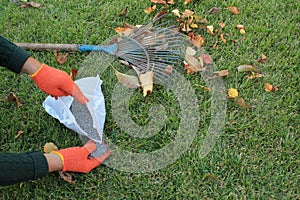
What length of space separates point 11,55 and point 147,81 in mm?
749

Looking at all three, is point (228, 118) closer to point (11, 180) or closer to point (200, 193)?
point (200, 193)

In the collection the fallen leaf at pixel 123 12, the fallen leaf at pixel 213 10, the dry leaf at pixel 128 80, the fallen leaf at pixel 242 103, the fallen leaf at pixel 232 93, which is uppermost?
the fallen leaf at pixel 123 12

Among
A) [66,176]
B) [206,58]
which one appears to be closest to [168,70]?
[206,58]

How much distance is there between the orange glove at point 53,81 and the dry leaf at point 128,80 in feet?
1.26

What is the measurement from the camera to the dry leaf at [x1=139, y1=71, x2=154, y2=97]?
2.20m

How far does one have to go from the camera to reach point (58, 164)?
184 cm

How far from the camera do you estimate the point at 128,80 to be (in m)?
2.26

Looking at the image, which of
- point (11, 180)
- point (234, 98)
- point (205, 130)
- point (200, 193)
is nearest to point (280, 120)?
point (234, 98)

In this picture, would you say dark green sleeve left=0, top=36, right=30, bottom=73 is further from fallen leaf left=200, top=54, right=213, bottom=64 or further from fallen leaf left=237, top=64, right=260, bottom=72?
fallen leaf left=237, top=64, right=260, bottom=72

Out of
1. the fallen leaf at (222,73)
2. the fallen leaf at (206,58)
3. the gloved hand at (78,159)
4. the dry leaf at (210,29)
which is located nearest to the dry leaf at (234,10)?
the dry leaf at (210,29)

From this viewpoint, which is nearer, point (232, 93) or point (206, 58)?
point (232, 93)

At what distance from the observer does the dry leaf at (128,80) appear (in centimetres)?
225

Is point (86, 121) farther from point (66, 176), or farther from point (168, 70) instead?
point (168, 70)

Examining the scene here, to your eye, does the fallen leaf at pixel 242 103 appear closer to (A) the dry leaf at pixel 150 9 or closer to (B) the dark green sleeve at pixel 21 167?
(A) the dry leaf at pixel 150 9
